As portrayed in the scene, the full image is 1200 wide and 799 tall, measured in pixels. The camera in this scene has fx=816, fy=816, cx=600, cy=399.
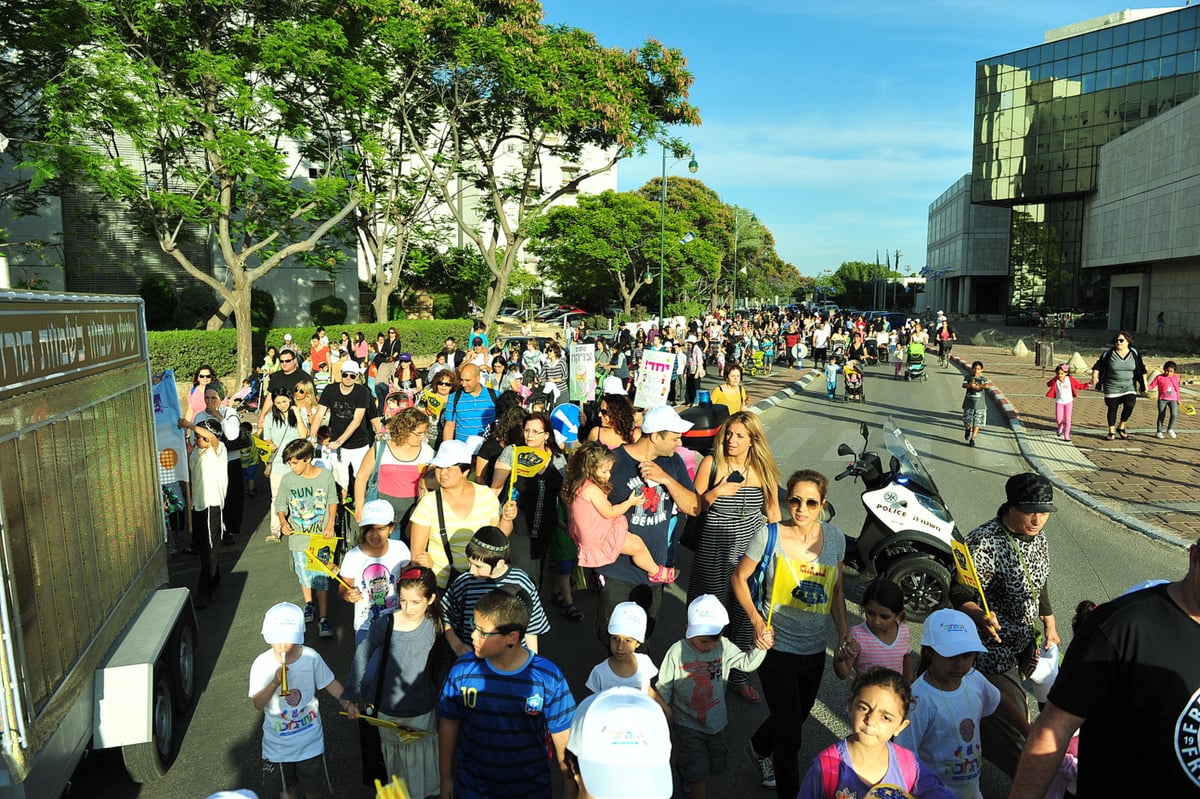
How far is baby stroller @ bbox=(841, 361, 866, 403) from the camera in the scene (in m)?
20.7

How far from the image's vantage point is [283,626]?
3.89 meters

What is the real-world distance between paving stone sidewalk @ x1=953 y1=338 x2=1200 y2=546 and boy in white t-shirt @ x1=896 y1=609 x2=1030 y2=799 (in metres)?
7.04

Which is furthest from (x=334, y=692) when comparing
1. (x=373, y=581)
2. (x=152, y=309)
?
(x=152, y=309)

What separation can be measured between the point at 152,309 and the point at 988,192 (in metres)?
72.6

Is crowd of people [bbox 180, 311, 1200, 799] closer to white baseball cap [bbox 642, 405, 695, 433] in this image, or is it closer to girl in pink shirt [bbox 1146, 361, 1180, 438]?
white baseball cap [bbox 642, 405, 695, 433]

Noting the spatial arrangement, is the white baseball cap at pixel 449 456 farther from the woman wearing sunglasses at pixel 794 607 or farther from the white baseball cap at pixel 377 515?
the woman wearing sunglasses at pixel 794 607

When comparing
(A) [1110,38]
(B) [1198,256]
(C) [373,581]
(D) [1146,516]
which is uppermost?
(A) [1110,38]

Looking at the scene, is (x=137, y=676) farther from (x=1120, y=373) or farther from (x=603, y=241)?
(x=603, y=241)

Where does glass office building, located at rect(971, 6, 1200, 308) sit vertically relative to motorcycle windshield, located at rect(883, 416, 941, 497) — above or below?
above

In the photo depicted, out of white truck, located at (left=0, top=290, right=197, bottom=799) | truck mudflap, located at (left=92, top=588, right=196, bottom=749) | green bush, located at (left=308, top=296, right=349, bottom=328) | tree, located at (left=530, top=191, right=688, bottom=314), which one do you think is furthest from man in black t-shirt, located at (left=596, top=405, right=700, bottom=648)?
tree, located at (left=530, top=191, right=688, bottom=314)

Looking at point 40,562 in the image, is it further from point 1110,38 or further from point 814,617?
point 1110,38

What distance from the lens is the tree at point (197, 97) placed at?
714 inches

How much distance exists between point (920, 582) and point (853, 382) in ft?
49.2

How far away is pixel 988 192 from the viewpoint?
76.8 meters
